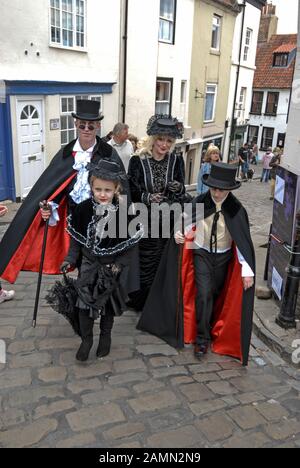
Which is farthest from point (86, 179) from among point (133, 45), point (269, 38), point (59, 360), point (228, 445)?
point (269, 38)

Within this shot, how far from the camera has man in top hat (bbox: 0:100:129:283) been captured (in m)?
3.91

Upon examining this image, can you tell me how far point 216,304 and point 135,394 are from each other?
1260mm

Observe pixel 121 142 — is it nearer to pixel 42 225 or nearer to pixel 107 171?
pixel 42 225

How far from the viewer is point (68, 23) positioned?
35.4ft

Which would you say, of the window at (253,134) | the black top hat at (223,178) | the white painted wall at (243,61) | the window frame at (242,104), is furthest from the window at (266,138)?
the black top hat at (223,178)

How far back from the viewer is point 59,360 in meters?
3.68

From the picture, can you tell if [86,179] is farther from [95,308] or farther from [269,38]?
[269,38]

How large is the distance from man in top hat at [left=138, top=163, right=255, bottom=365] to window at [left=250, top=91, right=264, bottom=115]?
33.9 metres

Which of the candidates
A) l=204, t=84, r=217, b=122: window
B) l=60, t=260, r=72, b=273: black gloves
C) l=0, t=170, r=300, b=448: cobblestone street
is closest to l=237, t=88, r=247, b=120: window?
l=204, t=84, r=217, b=122: window

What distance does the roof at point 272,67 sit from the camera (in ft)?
107

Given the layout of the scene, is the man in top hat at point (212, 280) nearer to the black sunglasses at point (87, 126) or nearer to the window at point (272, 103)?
the black sunglasses at point (87, 126)

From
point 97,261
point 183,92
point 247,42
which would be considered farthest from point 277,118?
point 97,261

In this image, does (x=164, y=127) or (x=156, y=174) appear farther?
(x=156, y=174)

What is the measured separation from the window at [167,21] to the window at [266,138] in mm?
21155
